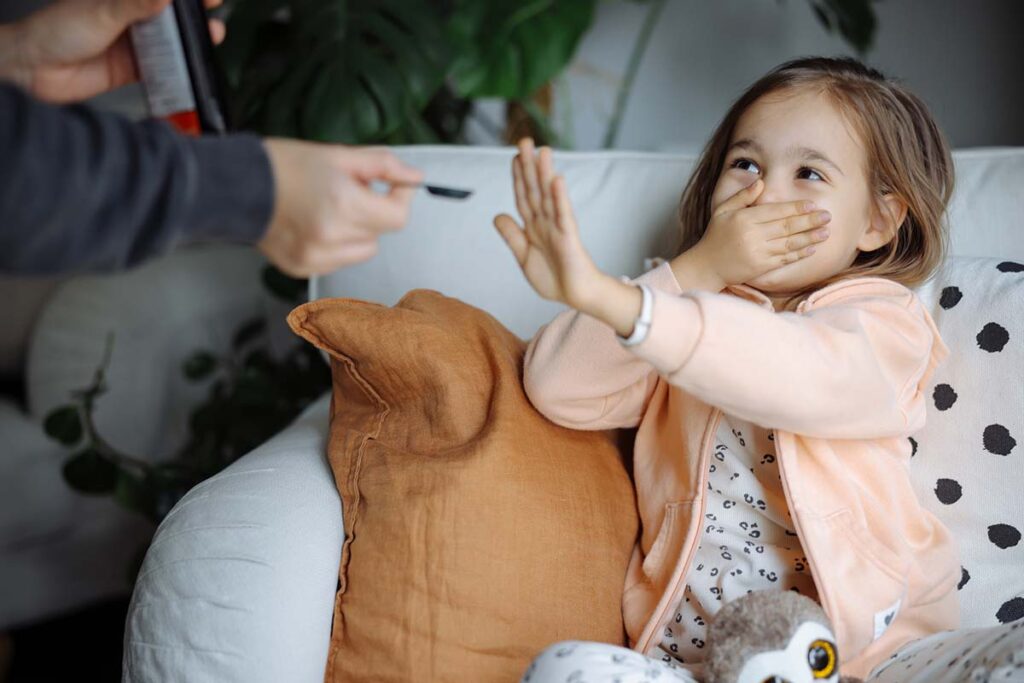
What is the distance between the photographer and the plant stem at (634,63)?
2131 millimetres

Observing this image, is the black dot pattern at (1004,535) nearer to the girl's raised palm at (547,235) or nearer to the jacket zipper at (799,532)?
the jacket zipper at (799,532)

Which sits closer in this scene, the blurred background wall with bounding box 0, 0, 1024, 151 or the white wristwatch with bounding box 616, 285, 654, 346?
the white wristwatch with bounding box 616, 285, 654, 346

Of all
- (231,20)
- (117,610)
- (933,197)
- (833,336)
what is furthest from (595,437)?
(117,610)

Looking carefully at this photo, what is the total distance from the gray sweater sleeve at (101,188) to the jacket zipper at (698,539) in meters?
0.56

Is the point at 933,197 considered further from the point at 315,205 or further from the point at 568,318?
the point at 315,205

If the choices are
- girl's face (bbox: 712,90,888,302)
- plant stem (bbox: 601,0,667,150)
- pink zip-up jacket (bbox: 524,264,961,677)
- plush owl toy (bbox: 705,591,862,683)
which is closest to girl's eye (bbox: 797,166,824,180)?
girl's face (bbox: 712,90,888,302)

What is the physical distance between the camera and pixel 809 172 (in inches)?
40.6

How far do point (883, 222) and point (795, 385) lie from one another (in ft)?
1.05

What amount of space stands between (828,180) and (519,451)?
439 mm

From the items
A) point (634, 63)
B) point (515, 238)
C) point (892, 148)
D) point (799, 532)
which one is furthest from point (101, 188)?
point (634, 63)

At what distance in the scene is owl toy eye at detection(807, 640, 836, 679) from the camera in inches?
31.4

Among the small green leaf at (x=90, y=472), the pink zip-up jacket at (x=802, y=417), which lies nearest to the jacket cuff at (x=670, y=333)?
the pink zip-up jacket at (x=802, y=417)

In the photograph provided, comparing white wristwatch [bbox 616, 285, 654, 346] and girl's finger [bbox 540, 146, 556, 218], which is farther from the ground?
girl's finger [bbox 540, 146, 556, 218]

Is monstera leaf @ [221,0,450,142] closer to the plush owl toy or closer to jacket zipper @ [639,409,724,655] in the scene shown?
jacket zipper @ [639,409,724,655]
